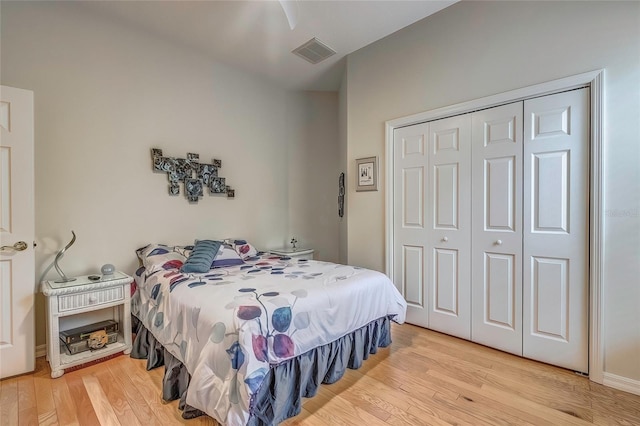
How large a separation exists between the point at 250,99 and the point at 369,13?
1.80m

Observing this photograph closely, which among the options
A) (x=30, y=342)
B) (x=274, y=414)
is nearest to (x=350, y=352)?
(x=274, y=414)

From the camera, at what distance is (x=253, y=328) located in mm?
1429

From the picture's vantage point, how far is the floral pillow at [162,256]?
2.46m

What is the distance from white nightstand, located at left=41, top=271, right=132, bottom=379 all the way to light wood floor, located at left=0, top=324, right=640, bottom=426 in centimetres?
9

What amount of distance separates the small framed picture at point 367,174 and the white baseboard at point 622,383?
7.46 feet

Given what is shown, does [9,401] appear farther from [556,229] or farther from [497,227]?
[556,229]

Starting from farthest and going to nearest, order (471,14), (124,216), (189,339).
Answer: (124,216), (471,14), (189,339)

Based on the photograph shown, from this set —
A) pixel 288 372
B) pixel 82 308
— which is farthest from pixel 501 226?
pixel 82 308

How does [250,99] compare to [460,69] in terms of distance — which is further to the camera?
[250,99]

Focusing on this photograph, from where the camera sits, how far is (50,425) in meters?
1.53

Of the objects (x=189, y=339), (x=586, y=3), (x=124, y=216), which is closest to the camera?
(x=189, y=339)

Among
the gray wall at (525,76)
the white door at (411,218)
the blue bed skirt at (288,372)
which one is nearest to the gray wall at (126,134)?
the blue bed skirt at (288,372)

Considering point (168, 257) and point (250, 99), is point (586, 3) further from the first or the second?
point (168, 257)

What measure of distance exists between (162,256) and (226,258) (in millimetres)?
556
